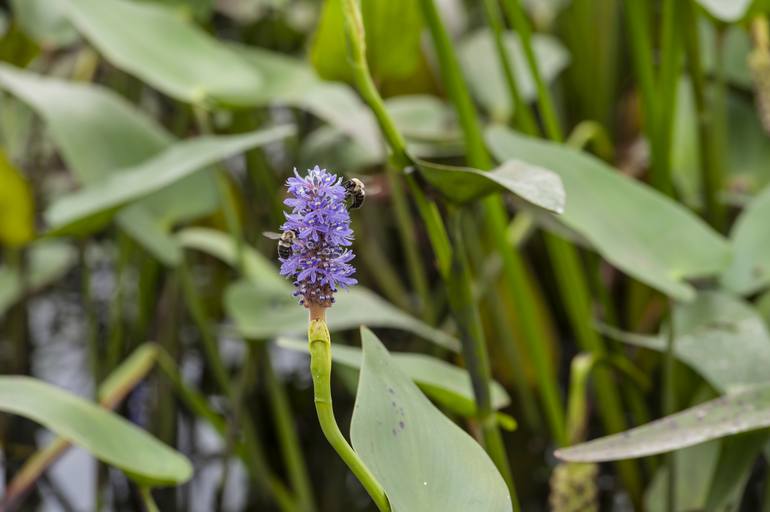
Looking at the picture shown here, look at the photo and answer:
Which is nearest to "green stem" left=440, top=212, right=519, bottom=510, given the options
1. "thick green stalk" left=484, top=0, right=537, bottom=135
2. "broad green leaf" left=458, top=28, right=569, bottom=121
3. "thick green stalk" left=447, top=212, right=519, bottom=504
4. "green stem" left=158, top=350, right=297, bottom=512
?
"thick green stalk" left=447, top=212, right=519, bottom=504

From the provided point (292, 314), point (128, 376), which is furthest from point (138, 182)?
point (128, 376)

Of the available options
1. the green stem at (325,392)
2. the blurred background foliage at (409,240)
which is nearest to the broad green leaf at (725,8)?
the blurred background foliage at (409,240)

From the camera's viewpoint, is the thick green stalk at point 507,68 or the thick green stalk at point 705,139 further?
the thick green stalk at point 705,139

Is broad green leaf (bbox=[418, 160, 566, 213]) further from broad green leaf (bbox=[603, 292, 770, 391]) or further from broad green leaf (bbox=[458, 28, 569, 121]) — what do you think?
broad green leaf (bbox=[458, 28, 569, 121])

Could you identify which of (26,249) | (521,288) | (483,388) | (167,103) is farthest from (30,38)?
(483,388)

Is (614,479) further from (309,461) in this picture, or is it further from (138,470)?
(138,470)

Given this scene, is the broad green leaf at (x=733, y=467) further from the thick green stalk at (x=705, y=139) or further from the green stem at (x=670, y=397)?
→ the thick green stalk at (x=705, y=139)
